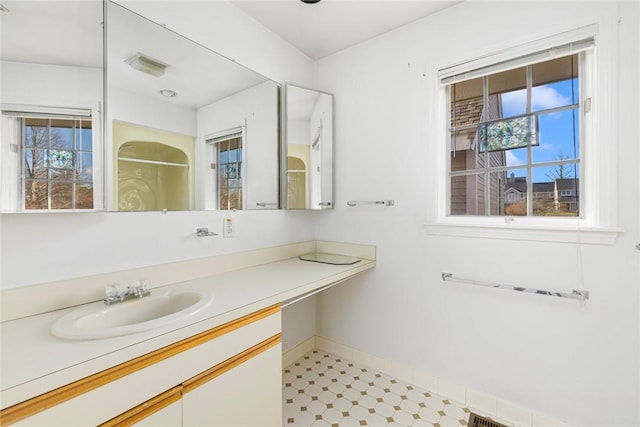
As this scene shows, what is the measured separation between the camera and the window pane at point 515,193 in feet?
5.70

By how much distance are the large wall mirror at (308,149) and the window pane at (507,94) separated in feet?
3.75

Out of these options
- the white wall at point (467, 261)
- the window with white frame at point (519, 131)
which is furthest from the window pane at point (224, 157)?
the window with white frame at point (519, 131)

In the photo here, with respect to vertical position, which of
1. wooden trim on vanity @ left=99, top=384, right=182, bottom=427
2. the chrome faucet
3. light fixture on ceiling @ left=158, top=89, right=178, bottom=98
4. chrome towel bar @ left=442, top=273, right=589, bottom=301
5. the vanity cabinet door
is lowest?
the vanity cabinet door

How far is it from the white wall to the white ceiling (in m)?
0.09

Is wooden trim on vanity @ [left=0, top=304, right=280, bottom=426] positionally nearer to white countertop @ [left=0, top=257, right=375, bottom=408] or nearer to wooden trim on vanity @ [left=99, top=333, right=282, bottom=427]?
white countertop @ [left=0, top=257, right=375, bottom=408]

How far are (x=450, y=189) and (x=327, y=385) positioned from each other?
162cm

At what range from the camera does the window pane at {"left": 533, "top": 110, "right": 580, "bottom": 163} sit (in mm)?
1576

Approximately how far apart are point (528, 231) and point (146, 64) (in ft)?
7.30

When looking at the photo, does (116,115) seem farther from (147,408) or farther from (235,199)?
(147,408)

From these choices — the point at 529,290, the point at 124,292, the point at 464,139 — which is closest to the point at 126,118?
the point at 124,292

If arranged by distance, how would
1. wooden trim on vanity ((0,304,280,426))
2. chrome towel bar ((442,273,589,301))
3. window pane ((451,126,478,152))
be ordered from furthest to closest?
window pane ((451,126,478,152))
chrome towel bar ((442,273,589,301))
wooden trim on vanity ((0,304,280,426))

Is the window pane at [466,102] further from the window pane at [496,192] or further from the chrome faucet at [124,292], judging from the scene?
the chrome faucet at [124,292]

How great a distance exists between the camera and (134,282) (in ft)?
4.53

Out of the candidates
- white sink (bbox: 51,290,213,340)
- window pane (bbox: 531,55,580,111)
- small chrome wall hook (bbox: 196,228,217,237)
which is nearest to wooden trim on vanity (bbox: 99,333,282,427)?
white sink (bbox: 51,290,213,340)
